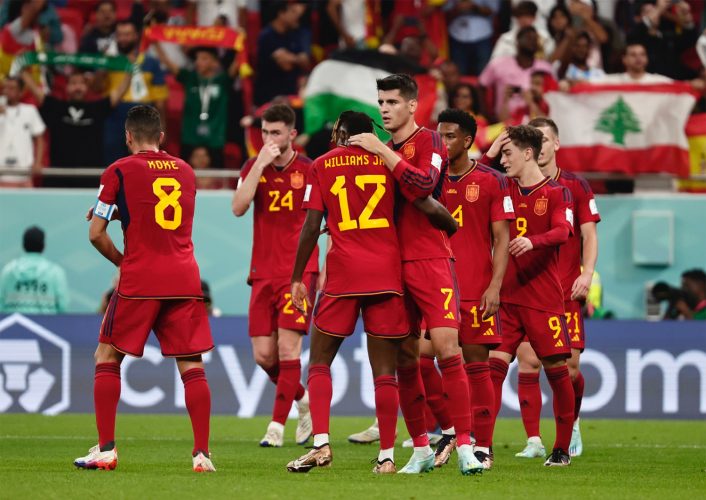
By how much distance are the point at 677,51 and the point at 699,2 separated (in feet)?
5.47

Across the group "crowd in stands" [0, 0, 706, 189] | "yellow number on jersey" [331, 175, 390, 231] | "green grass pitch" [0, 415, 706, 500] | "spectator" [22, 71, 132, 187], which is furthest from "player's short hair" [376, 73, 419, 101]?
"spectator" [22, 71, 132, 187]

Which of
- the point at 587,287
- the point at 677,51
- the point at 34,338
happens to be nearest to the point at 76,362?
the point at 34,338

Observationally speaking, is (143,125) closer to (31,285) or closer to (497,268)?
(497,268)

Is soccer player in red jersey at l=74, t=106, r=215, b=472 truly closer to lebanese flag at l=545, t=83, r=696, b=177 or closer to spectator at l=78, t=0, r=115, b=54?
lebanese flag at l=545, t=83, r=696, b=177

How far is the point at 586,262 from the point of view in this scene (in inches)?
413

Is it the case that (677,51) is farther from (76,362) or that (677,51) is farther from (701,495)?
(701,495)

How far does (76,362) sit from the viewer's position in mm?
14742

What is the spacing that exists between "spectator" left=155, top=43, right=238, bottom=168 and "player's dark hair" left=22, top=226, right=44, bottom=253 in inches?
108

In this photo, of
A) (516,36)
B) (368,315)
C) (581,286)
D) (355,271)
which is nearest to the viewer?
(355,271)

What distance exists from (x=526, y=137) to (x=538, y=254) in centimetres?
88

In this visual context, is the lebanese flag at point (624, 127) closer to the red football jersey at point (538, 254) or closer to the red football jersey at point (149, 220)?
the red football jersey at point (538, 254)

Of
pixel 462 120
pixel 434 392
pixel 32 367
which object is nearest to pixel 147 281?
pixel 462 120

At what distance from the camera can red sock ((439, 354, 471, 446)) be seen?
26.9 feet

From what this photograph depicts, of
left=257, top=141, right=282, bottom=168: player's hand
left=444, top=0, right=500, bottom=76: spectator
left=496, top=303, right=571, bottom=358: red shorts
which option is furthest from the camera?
left=444, top=0, right=500, bottom=76: spectator
